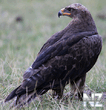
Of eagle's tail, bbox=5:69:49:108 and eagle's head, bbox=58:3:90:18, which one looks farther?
eagle's head, bbox=58:3:90:18

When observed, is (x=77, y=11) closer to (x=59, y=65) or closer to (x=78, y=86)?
(x=59, y=65)

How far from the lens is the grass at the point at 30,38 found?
4.20 metres

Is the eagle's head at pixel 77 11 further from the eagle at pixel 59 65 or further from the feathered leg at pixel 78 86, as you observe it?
the feathered leg at pixel 78 86

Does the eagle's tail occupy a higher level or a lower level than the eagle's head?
lower

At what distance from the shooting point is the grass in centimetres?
420

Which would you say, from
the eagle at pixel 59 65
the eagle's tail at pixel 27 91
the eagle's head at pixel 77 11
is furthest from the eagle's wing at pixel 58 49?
the eagle's head at pixel 77 11

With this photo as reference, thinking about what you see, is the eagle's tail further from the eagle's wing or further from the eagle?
the eagle's wing

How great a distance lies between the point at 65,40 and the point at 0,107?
1.37m

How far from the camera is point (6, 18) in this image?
10.5 m

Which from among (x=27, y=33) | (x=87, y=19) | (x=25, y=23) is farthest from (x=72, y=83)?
(x=25, y=23)

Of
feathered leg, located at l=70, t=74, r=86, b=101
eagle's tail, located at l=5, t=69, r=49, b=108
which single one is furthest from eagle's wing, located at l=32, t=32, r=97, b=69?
feathered leg, located at l=70, t=74, r=86, b=101

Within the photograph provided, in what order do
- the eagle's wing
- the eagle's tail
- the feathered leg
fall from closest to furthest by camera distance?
1. the eagle's tail
2. the eagle's wing
3. the feathered leg

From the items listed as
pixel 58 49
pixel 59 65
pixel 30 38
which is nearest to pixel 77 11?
pixel 58 49

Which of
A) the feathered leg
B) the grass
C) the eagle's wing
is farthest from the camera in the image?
the grass
